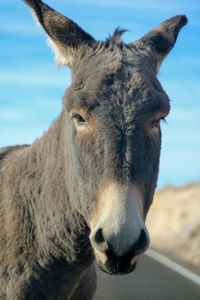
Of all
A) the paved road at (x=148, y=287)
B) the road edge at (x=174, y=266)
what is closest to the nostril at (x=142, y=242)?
the paved road at (x=148, y=287)

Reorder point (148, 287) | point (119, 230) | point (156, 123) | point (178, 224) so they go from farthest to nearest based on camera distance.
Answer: point (178, 224) < point (148, 287) < point (156, 123) < point (119, 230)

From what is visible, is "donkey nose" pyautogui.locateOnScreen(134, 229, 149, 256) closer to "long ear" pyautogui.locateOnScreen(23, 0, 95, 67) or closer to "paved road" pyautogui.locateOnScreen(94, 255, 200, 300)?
"long ear" pyautogui.locateOnScreen(23, 0, 95, 67)

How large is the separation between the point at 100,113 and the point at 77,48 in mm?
933

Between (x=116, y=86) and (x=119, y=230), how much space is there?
117 cm

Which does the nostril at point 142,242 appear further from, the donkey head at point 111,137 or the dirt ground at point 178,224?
the dirt ground at point 178,224

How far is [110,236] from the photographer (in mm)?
2932

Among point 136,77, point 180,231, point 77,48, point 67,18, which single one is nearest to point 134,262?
point 136,77

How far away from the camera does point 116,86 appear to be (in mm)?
3525

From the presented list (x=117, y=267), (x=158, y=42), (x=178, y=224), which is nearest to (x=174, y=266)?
(x=178, y=224)

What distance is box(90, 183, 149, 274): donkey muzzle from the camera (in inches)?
115

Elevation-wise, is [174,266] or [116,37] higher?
→ [116,37]

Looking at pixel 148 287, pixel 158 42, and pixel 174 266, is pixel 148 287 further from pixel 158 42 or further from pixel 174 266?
pixel 158 42

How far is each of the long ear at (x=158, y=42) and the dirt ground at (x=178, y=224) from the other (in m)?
6.61

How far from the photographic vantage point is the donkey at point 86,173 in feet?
10.3
